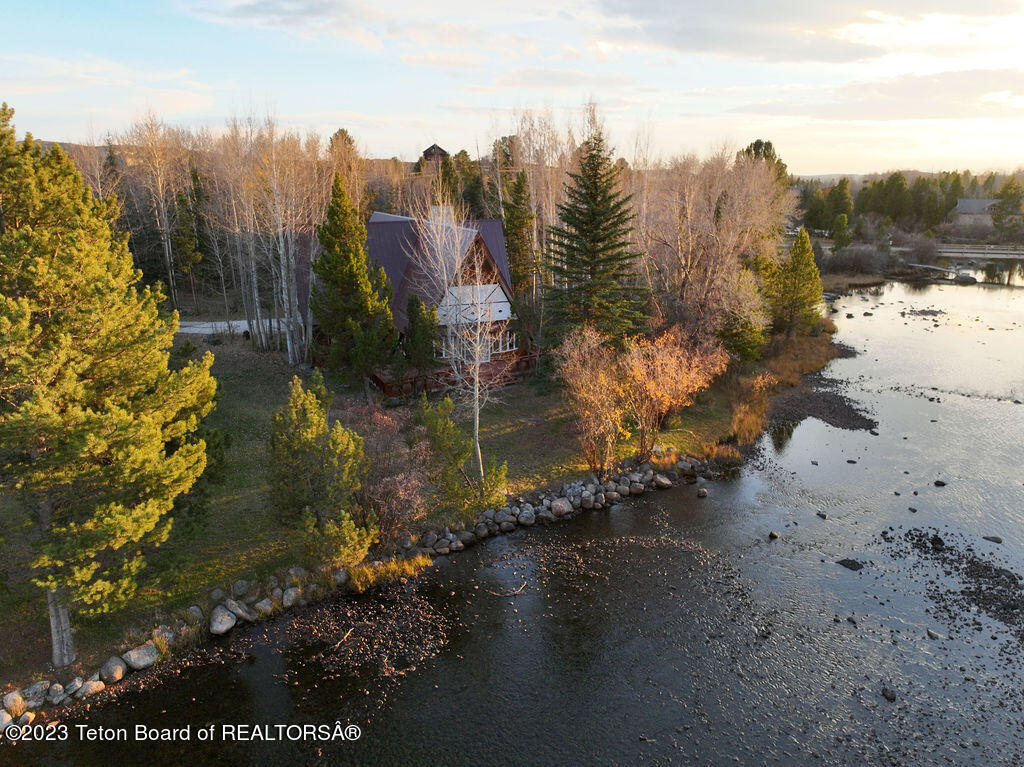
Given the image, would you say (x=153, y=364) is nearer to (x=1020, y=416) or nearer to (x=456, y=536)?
(x=456, y=536)

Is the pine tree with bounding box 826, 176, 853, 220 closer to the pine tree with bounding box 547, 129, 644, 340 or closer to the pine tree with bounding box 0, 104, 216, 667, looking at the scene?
the pine tree with bounding box 547, 129, 644, 340

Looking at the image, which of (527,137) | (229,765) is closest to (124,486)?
(229,765)

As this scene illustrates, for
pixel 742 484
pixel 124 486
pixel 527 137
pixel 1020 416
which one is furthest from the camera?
pixel 527 137

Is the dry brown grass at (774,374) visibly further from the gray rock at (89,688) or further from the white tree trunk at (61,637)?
the white tree trunk at (61,637)

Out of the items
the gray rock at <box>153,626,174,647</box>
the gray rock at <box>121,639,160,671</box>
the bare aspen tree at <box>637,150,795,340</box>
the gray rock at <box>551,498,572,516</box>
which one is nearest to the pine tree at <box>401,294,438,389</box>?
the gray rock at <box>551,498,572,516</box>

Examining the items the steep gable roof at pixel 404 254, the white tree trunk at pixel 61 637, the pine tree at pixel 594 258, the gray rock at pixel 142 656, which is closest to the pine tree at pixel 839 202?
the steep gable roof at pixel 404 254

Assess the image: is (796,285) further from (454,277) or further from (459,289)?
(459,289)

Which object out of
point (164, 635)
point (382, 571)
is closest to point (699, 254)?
point (382, 571)
